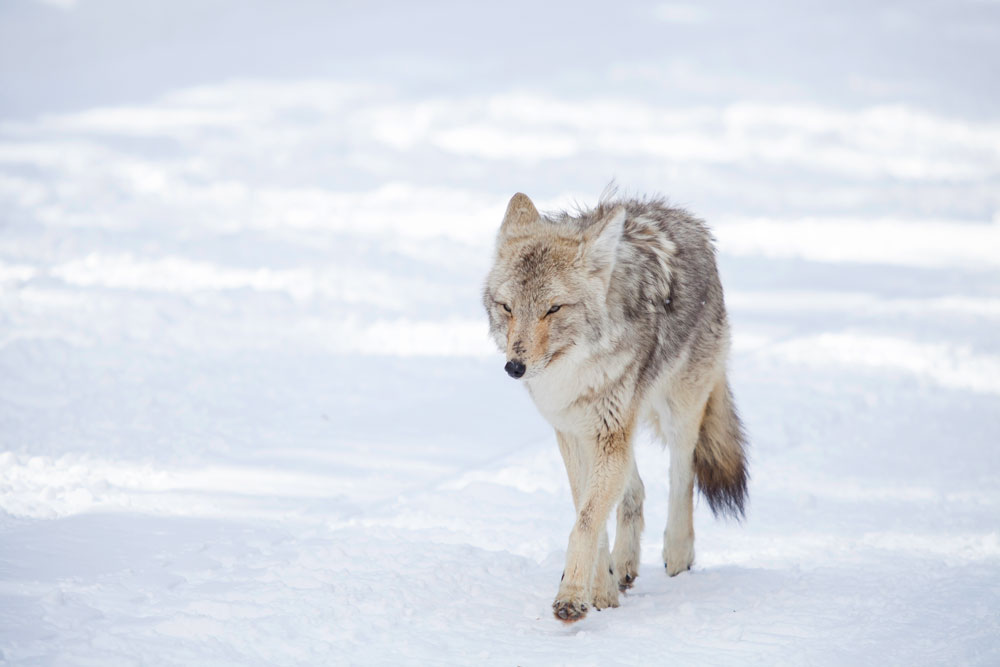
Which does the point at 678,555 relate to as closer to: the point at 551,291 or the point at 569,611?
the point at 569,611

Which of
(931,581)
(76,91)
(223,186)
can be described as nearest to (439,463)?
(931,581)

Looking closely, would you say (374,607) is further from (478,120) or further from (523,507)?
(478,120)

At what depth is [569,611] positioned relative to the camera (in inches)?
169

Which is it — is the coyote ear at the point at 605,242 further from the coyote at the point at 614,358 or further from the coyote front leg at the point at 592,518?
the coyote front leg at the point at 592,518

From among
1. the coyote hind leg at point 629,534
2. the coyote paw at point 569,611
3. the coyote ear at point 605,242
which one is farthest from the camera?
the coyote hind leg at point 629,534

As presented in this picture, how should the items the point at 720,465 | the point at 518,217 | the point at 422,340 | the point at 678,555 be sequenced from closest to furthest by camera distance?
1. the point at 518,217
2. the point at 678,555
3. the point at 720,465
4. the point at 422,340

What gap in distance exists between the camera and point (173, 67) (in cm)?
1970

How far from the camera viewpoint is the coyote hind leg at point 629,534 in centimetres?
523

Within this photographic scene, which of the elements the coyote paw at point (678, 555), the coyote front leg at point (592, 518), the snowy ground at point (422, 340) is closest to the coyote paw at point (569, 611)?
the coyote front leg at point (592, 518)

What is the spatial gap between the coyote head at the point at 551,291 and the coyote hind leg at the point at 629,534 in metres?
1.00

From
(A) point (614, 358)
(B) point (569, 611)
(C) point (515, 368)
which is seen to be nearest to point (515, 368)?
(C) point (515, 368)

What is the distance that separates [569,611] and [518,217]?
203 cm

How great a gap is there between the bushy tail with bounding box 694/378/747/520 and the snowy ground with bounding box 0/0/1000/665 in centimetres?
35

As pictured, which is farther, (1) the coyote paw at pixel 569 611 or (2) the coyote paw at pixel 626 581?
(2) the coyote paw at pixel 626 581
